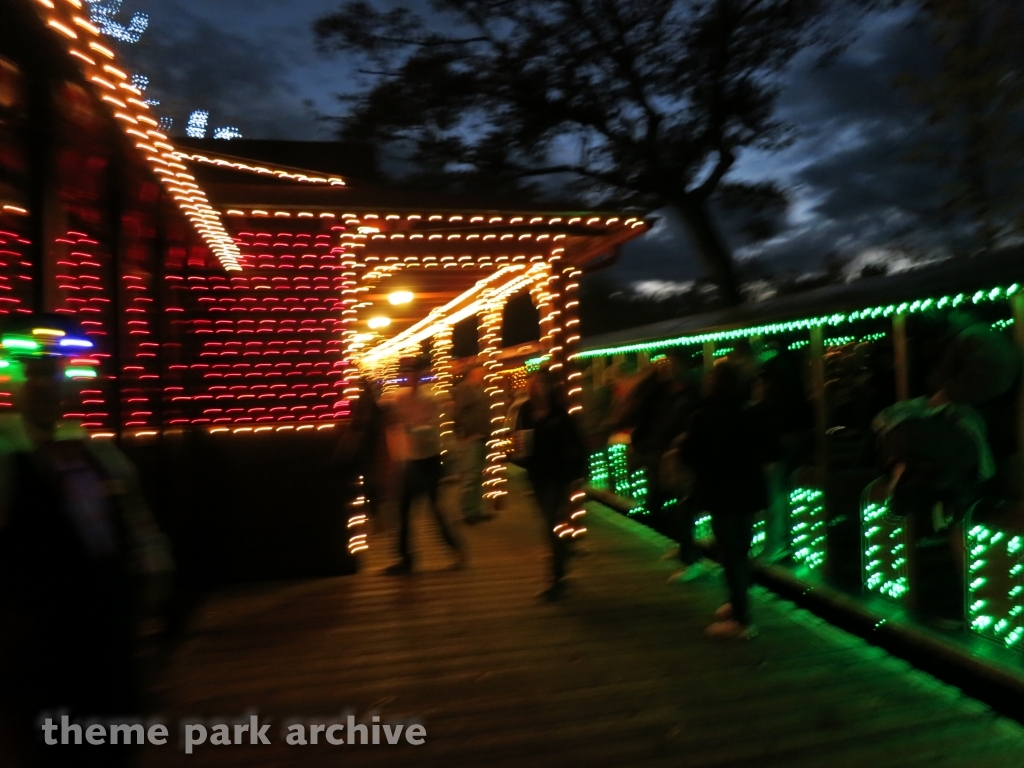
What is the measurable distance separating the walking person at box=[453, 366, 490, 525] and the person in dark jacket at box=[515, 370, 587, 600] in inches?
127

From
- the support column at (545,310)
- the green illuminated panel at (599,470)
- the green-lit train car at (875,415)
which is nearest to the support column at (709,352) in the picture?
the green-lit train car at (875,415)

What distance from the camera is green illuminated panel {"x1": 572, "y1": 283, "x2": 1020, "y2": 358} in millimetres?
5180

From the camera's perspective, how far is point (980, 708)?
4.75 meters

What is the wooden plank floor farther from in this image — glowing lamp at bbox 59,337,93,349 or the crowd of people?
glowing lamp at bbox 59,337,93,349

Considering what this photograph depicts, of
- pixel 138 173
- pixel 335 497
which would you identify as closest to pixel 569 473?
pixel 335 497

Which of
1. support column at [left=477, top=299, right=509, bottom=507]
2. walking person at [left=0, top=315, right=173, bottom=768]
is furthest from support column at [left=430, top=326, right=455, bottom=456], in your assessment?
walking person at [left=0, top=315, right=173, bottom=768]

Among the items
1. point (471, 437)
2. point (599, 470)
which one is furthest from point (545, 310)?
point (599, 470)

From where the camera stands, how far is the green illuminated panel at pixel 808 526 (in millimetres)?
7234

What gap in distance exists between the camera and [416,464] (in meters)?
7.89

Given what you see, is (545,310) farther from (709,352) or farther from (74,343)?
(74,343)

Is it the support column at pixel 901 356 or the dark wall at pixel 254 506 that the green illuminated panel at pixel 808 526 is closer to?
the support column at pixel 901 356

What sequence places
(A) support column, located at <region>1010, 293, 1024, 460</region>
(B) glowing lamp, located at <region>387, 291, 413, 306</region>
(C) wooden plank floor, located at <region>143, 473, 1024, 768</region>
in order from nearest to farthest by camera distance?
(C) wooden plank floor, located at <region>143, 473, 1024, 768</region> < (A) support column, located at <region>1010, 293, 1024, 460</region> < (B) glowing lamp, located at <region>387, 291, 413, 306</region>

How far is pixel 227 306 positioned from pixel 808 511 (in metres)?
4.99

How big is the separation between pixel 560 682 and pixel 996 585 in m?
2.46
